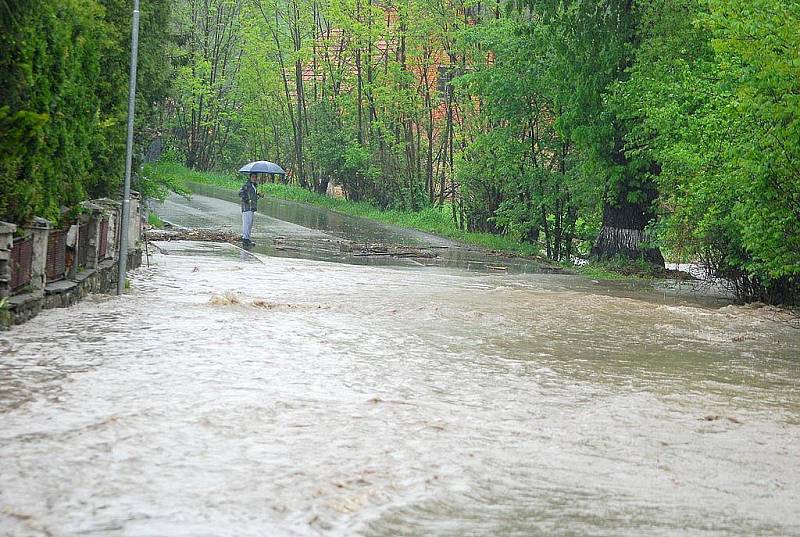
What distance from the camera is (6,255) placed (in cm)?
1246

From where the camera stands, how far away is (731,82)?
1908 centimetres

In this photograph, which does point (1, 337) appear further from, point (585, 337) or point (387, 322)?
point (585, 337)

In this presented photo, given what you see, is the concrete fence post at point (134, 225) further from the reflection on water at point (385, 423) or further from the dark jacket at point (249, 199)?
the dark jacket at point (249, 199)

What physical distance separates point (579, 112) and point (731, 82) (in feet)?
29.4

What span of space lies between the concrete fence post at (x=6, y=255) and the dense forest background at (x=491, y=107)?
65 cm

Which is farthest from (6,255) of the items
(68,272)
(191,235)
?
(191,235)

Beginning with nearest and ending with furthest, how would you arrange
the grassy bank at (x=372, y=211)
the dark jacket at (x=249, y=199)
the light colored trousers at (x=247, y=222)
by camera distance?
the dark jacket at (x=249, y=199)
the light colored trousers at (x=247, y=222)
the grassy bank at (x=372, y=211)

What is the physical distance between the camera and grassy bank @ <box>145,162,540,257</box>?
3406cm

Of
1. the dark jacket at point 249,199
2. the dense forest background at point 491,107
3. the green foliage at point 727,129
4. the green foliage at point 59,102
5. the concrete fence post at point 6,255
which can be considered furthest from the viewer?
the dark jacket at point 249,199

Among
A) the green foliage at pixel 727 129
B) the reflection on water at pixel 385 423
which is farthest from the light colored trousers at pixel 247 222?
the reflection on water at pixel 385 423

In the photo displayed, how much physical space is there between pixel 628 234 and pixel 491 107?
222 inches

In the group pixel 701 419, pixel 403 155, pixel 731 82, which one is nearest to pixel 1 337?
pixel 701 419

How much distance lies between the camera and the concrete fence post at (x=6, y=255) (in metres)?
12.3

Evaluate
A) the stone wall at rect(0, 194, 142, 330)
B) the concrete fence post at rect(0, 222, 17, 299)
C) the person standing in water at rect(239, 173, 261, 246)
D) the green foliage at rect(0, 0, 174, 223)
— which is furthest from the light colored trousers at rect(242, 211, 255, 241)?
the concrete fence post at rect(0, 222, 17, 299)
